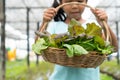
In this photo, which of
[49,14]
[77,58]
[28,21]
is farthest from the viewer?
[28,21]

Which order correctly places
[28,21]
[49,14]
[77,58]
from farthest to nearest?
[28,21] → [49,14] → [77,58]

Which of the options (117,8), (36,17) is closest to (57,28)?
(117,8)

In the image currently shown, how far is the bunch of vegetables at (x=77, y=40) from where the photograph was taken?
1.34 m

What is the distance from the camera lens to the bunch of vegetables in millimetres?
1338

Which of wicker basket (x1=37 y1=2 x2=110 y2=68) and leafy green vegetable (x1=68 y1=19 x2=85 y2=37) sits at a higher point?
leafy green vegetable (x1=68 y1=19 x2=85 y2=37)

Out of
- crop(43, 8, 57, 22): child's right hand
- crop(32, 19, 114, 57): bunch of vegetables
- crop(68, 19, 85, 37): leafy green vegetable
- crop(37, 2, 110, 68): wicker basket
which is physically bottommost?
crop(37, 2, 110, 68): wicker basket

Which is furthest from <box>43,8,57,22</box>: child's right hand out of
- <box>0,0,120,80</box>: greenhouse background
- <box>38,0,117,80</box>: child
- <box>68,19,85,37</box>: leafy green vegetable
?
<box>0,0,120,80</box>: greenhouse background

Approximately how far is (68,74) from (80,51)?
212 mm

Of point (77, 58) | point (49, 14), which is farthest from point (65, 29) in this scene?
point (77, 58)

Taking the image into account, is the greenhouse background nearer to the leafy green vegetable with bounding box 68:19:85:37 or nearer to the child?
the child

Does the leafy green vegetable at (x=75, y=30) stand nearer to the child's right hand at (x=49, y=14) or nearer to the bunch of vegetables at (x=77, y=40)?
the bunch of vegetables at (x=77, y=40)

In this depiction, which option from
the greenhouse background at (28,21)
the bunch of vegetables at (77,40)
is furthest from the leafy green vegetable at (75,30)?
the greenhouse background at (28,21)

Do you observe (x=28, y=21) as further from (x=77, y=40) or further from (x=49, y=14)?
(x=77, y=40)

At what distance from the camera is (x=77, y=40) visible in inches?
53.6
